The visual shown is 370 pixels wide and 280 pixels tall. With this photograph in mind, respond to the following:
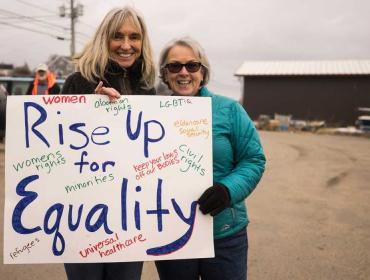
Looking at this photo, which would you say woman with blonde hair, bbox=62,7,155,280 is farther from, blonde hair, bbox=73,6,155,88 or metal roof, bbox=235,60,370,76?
metal roof, bbox=235,60,370,76

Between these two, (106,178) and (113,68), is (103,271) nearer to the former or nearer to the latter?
(106,178)

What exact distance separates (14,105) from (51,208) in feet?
1.68

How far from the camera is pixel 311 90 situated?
2642cm

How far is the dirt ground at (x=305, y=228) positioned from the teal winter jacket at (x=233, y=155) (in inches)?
64.0

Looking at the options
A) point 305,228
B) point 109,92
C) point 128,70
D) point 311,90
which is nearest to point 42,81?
point 305,228

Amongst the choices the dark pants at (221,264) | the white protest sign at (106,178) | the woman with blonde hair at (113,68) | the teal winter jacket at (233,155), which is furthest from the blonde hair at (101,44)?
the dark pants at (221,264)

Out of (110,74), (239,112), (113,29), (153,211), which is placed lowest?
(153,211)

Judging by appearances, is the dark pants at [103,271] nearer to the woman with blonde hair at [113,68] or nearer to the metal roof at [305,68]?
the woman with blonde hair at [113,68]

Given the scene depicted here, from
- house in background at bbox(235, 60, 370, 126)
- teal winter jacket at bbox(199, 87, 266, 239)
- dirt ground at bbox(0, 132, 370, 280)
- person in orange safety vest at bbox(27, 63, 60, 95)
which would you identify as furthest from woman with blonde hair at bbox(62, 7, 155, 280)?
house in background at bbox(235, 60, 370, 126)

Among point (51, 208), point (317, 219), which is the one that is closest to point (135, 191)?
point (51, 208)

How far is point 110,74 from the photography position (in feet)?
6.45

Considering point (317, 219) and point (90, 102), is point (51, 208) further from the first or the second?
point (317, 219)

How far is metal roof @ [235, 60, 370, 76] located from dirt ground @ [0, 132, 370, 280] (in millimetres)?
19776

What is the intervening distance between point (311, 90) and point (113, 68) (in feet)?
86.0
